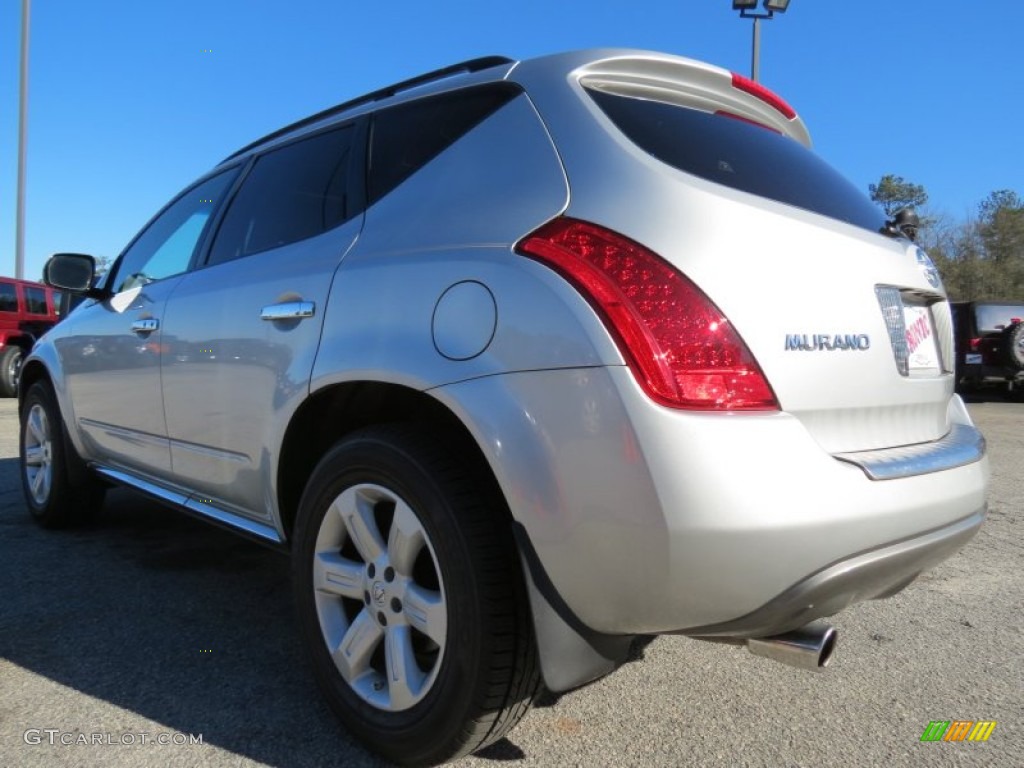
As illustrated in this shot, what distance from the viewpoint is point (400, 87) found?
2549 mm

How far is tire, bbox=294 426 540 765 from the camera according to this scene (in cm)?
171

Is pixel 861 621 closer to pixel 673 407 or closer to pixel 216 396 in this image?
pixel 673 407

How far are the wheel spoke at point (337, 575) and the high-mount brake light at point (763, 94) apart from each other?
1.77m

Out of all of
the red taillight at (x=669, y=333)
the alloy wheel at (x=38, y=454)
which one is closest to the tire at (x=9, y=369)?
the alloy wheel at (x=38, y=454)

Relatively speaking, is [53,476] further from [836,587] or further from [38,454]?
[836,587]

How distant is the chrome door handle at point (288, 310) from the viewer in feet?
7.43

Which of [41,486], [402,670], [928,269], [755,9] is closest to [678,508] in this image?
[402,670]

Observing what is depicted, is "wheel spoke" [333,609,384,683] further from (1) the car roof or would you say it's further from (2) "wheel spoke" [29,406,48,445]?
(2) "wheel spoke" [29,406,48,445]

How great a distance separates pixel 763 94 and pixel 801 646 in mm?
1655

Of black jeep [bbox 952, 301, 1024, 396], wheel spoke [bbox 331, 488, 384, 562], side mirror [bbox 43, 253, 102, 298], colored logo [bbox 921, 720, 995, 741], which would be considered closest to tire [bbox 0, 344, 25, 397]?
side mirror [bbox 43, 253, 102, 298]

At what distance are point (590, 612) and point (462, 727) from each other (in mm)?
424

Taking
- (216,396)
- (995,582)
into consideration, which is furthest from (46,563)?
(995,582)

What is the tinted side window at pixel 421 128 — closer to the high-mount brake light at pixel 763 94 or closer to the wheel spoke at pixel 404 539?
the high-mount brake light at pixel 763 94

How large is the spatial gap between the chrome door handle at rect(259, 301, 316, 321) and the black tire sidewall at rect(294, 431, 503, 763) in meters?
0.45
